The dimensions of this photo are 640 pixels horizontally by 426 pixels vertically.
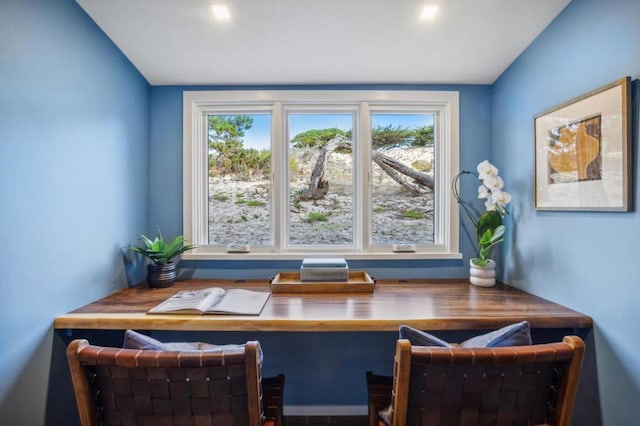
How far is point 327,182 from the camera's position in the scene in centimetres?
208

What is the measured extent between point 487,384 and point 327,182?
1495 millimetres

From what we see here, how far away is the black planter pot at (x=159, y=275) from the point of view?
5.76 feet

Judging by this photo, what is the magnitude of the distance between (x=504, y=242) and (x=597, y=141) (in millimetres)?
819

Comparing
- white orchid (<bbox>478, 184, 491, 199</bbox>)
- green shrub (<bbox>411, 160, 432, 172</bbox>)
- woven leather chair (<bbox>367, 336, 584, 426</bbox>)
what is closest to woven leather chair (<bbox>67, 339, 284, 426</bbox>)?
woven leather chair (<bbox>367, 336, 584, 426</bbox>)

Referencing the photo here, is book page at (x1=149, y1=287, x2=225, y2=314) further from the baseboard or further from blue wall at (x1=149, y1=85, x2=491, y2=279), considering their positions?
the baseboard

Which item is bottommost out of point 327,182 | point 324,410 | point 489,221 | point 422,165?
point 324,410

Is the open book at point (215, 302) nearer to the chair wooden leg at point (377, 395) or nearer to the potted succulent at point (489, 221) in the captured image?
the chair wooden leg at point (377, 395)

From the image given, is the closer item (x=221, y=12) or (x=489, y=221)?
(x=221, y=12)

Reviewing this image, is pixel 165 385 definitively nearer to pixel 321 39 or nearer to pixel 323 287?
pixel 323 287

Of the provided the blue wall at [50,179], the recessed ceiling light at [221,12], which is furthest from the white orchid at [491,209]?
the blue wall at [50,179]

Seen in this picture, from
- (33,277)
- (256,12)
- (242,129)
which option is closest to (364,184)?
(242,129)

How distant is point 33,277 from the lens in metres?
1.17

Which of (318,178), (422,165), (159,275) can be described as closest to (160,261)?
(159,275)

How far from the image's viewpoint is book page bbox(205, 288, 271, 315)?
133 cm
